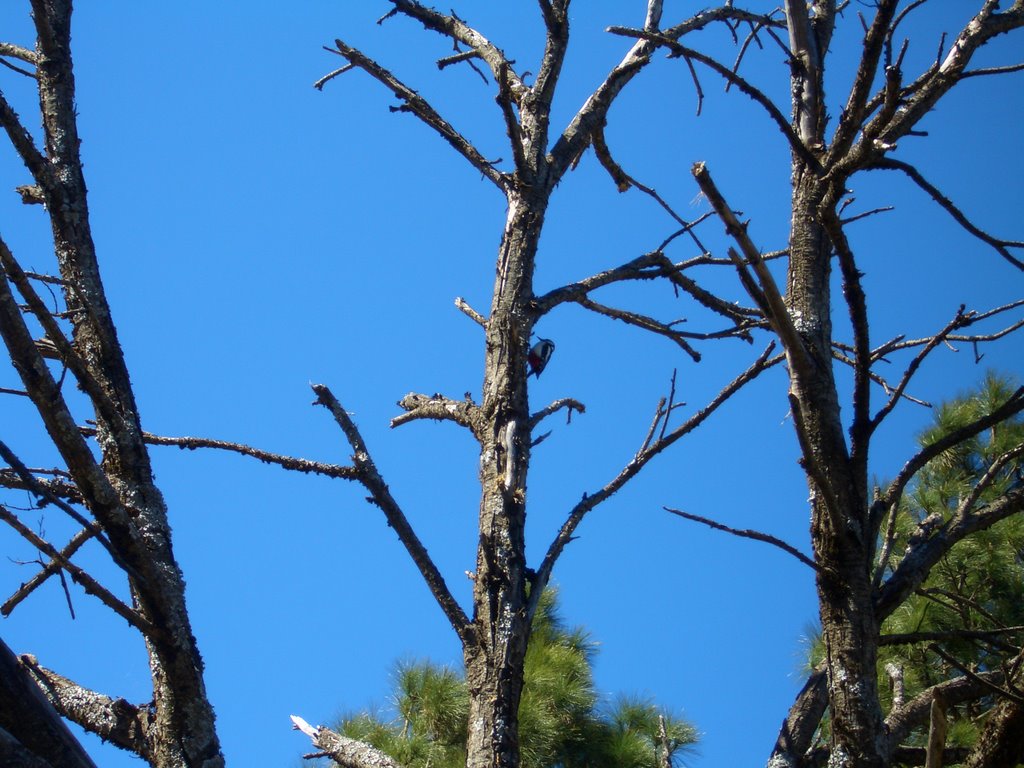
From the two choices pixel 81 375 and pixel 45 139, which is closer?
pixel 81 375

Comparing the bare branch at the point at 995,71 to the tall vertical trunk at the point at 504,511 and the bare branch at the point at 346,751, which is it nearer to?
the tall vertical trunk at the point at 504,511

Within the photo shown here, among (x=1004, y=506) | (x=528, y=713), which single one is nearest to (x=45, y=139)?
(x=1004, y=506)

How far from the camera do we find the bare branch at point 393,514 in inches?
120

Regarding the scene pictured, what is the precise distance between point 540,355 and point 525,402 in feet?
5.16

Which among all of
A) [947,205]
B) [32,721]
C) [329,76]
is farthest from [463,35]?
[32,721]

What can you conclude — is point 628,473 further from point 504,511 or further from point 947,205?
point 947,205

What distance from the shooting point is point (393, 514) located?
3285 mm

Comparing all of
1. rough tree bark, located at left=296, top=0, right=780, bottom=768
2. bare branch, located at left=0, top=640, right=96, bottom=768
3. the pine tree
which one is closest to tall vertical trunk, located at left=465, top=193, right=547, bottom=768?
rough tree bark, located at left=296, top=0, right=780, bottom=768

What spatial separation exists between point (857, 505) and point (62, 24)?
263 cm

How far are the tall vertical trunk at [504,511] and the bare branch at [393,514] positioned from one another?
0.19ft

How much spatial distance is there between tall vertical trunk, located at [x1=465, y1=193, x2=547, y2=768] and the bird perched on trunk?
1173 mm

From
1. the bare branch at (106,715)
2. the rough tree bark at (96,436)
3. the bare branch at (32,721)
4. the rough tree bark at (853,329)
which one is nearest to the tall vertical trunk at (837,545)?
the rough tree bark at (853,329)

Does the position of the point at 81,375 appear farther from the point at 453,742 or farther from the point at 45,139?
the point at 453,742

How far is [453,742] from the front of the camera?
5.57 metres
